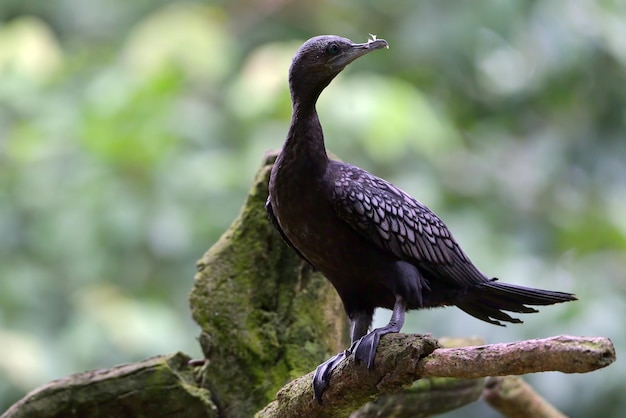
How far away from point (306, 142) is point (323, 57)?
31 cm

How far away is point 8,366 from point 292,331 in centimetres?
272

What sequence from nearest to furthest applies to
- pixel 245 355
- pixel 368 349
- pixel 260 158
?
1. pixel 368 349
2. pixel 245 355
3. pixel 260 158

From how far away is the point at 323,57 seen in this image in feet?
10.9

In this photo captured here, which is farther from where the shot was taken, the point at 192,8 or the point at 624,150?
the point at 192,8

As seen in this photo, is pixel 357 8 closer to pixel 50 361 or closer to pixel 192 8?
pixel 192 8

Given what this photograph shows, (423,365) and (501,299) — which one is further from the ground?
(501,299)

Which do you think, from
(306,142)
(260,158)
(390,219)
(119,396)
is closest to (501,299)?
(390,219)

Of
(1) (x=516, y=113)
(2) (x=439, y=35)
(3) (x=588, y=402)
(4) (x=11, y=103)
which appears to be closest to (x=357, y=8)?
(2) (x=439, y=35)

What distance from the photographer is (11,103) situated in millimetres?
7457

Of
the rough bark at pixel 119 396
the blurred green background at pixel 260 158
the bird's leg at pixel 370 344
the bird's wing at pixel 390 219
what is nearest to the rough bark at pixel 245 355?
the rough bark at pixel 119 396

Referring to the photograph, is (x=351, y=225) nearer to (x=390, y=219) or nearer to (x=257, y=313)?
(x=390, y=219)

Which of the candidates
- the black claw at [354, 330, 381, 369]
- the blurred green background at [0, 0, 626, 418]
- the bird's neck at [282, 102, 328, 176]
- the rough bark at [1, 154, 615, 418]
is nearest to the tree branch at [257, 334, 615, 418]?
the black claw at [354, 330, 381, 369]

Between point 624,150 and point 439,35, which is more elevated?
point 439,35

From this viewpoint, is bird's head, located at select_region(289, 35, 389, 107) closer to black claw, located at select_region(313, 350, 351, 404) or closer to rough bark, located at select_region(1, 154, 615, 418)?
rough bark, located at select_region(1, 154, 615, 418)
